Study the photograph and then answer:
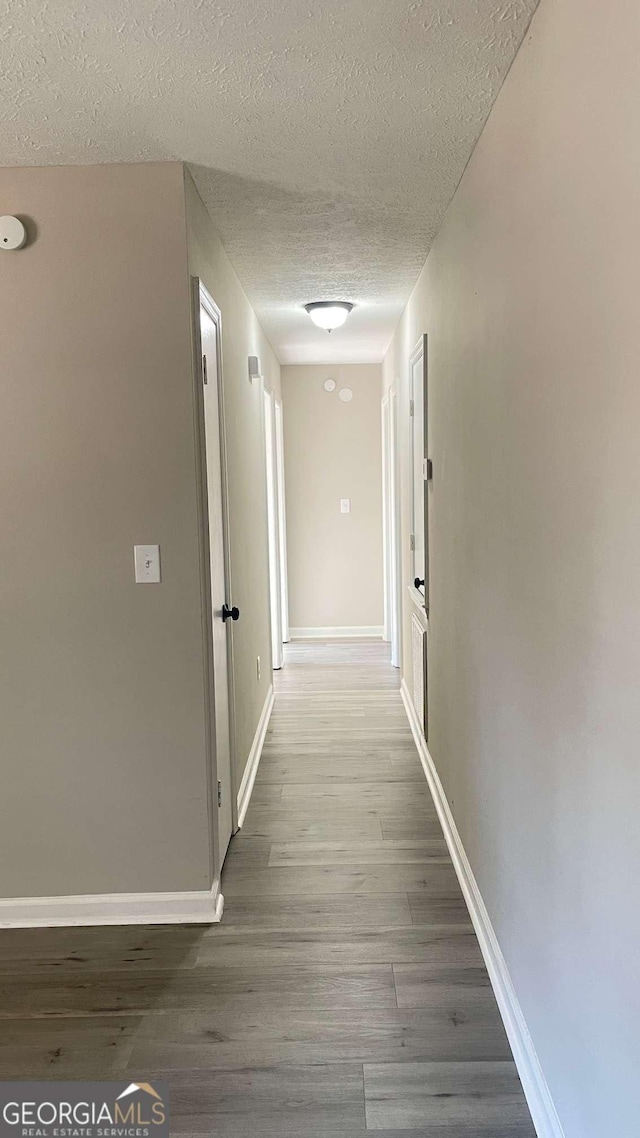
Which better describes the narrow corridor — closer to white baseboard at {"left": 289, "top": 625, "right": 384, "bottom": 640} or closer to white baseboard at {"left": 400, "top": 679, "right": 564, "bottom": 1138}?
white baseboard at {"left": 400, "top": 679, "right": 564, "bottom": 1138}

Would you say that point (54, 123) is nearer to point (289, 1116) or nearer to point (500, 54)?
point (500, 54)

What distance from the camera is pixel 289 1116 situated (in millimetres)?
1618

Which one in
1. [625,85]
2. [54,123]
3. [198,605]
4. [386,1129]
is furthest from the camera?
[198,605]

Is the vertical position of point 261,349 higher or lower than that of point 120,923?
higher

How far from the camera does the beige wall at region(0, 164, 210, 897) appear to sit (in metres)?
2.16

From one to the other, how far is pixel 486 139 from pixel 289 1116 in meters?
2.45

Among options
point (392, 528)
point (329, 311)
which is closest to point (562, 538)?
point (329, 311)

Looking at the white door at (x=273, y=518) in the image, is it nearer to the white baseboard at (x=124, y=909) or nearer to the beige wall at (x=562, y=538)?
the white baseboard at (x=124, y=909)

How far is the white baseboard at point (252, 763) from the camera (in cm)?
312

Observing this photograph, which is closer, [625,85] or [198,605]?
[625,85]

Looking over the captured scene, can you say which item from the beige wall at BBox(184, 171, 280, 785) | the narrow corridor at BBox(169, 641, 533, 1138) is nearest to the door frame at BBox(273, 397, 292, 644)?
the beige wall at BBox(184, 171, 280, 785)

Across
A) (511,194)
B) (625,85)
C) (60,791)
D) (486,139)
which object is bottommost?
(60,791)

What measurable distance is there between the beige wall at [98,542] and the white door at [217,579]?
16 centimetres

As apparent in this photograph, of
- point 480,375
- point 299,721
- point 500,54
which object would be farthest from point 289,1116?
point 299,721
